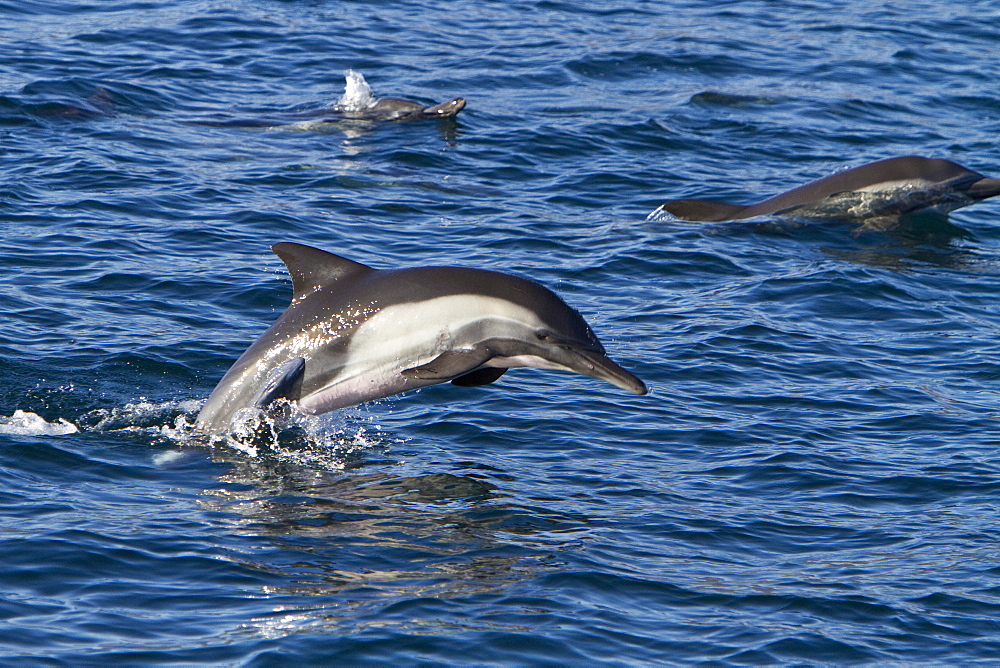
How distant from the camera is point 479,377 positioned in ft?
35.2

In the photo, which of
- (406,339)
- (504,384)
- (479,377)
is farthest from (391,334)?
(504,384)

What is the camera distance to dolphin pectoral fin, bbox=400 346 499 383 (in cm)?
1013

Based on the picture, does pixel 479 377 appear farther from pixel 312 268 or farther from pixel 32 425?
pixel 32 425

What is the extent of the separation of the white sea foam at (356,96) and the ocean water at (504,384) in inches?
21.5

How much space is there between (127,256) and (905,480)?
27.0 ft

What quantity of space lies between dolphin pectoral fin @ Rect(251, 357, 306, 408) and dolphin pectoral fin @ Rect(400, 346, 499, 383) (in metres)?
0.73

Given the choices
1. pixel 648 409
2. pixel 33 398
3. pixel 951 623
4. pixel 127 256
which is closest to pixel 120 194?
A: pixel 127 256

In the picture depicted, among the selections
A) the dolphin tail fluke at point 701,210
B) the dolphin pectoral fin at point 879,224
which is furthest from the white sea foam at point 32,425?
the dolphin pectoral fin at point 879,224

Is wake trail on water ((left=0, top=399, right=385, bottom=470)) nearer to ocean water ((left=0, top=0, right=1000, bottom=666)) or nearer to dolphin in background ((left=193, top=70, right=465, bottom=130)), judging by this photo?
ocean water ((left=0, top=0, right=1000, bottom=666))

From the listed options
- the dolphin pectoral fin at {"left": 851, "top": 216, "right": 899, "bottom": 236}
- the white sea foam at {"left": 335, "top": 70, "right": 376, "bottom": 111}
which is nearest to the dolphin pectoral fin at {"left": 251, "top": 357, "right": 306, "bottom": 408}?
the dolphin pectoral fin at {"left": 851, "top": 216, "right": 899, "bottom": 236}

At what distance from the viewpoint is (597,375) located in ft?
34.6

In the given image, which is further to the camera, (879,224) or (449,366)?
(879,224)

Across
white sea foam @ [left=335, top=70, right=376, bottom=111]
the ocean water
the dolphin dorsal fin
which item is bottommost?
the ocean water

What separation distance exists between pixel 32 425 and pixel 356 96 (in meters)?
11.8
